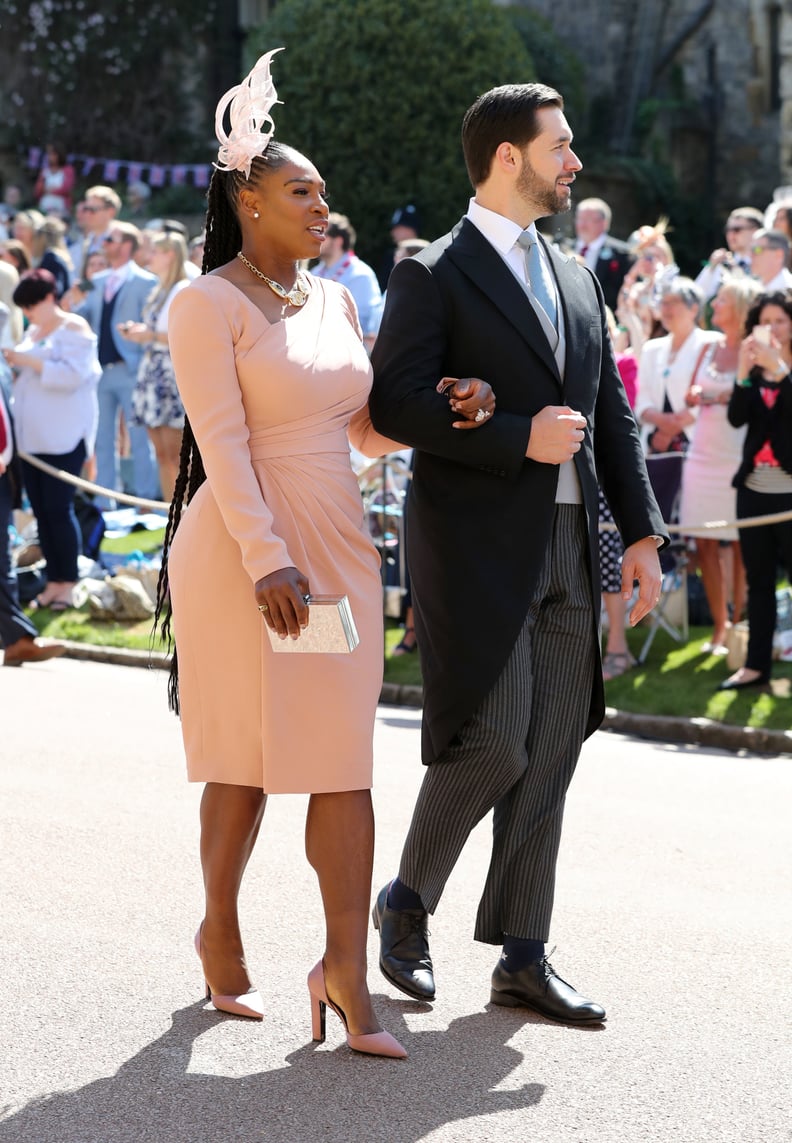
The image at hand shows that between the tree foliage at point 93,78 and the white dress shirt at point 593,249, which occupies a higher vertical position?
the tree foliage at point 93,78

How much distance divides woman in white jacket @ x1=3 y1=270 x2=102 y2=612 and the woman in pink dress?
758 cm

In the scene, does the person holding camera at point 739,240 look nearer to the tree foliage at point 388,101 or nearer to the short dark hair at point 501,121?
the short dark hair at point 501,121

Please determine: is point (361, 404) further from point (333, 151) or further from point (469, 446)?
point (333, 151)

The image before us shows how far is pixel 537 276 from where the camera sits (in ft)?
15.3

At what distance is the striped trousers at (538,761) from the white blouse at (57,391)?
771 centimetres

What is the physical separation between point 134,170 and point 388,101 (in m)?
6.43

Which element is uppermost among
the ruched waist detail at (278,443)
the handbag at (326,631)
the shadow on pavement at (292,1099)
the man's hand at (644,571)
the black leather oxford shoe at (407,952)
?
the ruched waist detail at (278,443)

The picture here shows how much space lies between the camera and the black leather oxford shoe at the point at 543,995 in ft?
14.7

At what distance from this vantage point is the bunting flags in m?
28.9

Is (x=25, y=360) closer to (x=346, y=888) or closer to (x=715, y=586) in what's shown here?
(x=715, y=586)

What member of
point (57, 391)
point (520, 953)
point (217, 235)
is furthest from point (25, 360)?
point (520, 953)

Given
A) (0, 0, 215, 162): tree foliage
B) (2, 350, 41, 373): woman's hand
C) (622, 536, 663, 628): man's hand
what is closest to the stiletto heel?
(622, 536, 663, 628): man's hand

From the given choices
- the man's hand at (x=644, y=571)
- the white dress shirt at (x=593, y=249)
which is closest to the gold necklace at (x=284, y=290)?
the man's hand at (x=644, y=571)

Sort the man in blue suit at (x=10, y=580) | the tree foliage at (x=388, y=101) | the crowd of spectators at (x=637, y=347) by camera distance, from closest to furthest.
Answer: the man in blue suit at (x=10, y=580) < the crowd of spectators at (x=637, y=347) < the tree foliage at (x=388, y=101)
